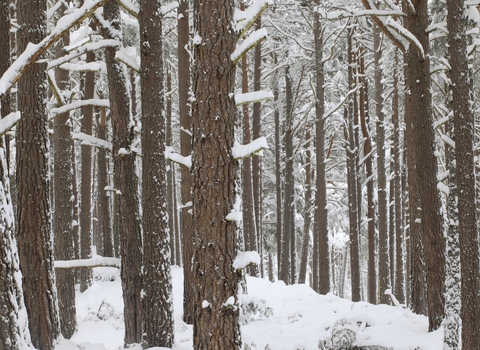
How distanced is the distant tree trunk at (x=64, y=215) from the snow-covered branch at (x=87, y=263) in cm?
280

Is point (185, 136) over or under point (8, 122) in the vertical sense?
over

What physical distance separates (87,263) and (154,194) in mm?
1321

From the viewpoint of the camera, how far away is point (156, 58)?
7.00m

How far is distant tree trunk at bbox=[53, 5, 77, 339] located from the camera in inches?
373

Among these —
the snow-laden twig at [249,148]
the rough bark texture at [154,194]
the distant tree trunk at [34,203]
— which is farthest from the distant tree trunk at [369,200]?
the snow-laden twig at [249,148]

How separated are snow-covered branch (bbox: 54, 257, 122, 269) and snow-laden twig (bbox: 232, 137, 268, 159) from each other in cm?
313

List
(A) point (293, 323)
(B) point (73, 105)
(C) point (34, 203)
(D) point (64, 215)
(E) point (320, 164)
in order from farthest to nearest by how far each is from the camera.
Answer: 1. (E) point (320, 164)
2. (A) point (293, 323)
3. (D) point (64, 215)
4. (B) point (73, 105)
5. (C) point (34, 203)

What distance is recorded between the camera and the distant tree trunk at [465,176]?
646 centimetres

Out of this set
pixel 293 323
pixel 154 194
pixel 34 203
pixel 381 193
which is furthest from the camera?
pixel 381 193

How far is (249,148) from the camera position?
4.30 meters

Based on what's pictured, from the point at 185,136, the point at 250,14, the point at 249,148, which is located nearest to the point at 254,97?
the point at 249,148

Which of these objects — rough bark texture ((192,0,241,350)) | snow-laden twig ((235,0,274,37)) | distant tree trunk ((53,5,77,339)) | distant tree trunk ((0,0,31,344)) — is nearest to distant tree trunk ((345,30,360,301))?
distant tree trunk ((53,5,77,339))

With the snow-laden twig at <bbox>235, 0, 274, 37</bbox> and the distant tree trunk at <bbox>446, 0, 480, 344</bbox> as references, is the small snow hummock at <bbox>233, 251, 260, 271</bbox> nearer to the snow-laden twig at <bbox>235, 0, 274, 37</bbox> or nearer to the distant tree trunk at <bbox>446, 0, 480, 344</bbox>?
the snow-laden twig at <bbox>235, 0, 274, 37</bbox>

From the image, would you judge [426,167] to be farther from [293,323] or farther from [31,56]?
[31,56]
